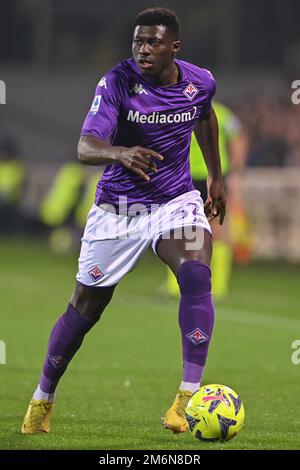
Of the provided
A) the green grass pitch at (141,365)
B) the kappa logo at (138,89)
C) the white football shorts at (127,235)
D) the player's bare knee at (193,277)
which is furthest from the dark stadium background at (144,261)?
the kappa logo at (138,89)

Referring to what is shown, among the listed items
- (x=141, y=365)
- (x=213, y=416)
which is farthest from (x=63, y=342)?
(x=141, y=365)

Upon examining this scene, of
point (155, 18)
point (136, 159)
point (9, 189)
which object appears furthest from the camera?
point (9, 189)

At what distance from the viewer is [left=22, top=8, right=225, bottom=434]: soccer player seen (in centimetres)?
670

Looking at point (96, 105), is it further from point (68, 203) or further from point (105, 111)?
point (68, 203)

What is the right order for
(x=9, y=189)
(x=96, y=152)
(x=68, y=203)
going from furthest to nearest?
(x=9, y=189) < (x=68, y=203) < (x=96, y=152)

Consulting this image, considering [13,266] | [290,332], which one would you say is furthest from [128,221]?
[13,266]

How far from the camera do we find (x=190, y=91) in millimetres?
7027

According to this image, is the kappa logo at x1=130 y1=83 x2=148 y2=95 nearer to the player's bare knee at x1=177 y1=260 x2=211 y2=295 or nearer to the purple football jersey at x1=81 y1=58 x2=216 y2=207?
the purple football jersey at x1=81 y1=58 x2=216 y2=207

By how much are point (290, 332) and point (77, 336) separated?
503 cm

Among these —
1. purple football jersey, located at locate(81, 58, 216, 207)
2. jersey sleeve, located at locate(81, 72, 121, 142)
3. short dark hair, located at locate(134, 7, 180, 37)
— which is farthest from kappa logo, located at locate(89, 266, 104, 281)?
short dark hair, located at locate(134, 7, 180, 37)

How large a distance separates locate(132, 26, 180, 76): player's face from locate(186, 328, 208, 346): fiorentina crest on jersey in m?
1.42

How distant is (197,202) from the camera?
7016 mm

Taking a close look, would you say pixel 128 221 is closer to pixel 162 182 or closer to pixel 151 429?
pixel 162 182

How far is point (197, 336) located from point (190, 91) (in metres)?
1.38
